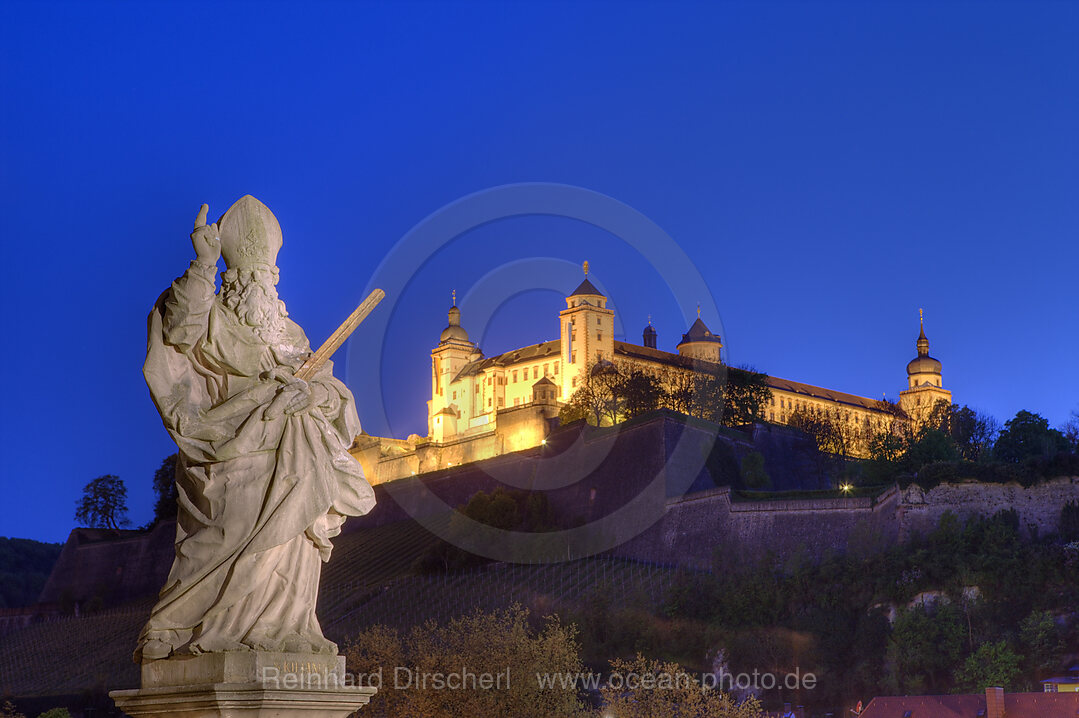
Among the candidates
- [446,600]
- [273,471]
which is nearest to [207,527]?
[273,471]

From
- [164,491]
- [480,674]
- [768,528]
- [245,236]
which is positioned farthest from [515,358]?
[245,236]

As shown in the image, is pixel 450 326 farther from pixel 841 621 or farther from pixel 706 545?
pixel 841 621

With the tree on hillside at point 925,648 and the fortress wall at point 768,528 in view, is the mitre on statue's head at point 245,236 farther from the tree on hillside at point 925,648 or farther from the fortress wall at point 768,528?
the fortress wall at point 768,528

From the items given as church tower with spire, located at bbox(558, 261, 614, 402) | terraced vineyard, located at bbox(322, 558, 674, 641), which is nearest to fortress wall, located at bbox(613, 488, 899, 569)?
terraced vineyard, located at bbox(322, 558, 674, 641)

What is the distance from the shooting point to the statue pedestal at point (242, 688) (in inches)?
166

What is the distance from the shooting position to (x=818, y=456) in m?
68.8

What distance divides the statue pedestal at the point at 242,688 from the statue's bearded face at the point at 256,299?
3.89ft

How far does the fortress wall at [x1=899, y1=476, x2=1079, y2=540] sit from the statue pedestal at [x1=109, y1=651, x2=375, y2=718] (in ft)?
147

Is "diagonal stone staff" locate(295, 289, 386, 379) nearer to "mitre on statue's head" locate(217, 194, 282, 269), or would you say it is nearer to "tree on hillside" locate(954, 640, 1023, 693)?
"mitre on statue's head" locate(217, 194, 282, 269)

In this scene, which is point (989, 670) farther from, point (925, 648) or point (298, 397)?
point (298, 397)

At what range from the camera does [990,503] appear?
1836 inches

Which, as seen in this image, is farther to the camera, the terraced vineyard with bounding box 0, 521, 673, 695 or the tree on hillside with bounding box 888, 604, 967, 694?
the terraced vineyard with bounding box 0, 521, 673, 695

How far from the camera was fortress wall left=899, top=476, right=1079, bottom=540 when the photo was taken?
152 feet

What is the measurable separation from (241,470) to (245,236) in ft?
3.10
